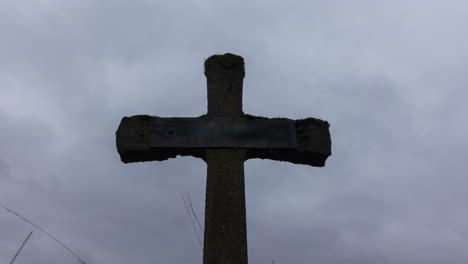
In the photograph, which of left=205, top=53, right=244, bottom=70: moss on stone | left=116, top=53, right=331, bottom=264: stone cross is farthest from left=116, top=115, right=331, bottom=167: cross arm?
left=205, top=53, right=244, bottom=70: moss on stone

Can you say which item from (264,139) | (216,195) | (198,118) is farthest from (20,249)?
(264,139)

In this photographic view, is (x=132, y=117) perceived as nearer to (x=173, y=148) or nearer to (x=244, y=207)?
(x=173, y=148)

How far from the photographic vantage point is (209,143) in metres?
3.82

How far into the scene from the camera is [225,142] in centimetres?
382

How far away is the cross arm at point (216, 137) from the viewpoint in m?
3.85

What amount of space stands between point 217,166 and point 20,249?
158cm

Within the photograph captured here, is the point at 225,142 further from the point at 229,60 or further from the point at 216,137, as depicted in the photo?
the point at 229,60

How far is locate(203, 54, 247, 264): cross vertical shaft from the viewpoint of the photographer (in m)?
3.46

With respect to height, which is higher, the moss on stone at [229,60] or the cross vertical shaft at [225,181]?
Answer: the moss on stone at [229,60]

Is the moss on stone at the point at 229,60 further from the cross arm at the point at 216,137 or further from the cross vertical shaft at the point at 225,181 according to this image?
the cross arm at the point at 216,137

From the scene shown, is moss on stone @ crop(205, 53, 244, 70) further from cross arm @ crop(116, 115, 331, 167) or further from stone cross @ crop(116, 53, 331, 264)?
cross arm @ crop(116, 115, 331, 167)

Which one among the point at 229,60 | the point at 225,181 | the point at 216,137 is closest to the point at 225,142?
the point at 216,137

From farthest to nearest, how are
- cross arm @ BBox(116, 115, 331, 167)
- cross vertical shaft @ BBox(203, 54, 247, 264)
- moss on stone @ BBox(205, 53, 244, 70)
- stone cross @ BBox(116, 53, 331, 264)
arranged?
moss on stone @ BBox(205, 53, 244, 70), cross arm @ BBox(116, 115, 331, 167), stone cross @ BBox(116, 53, 331, 264), cross vertical shaft @ BBox(203, 54, 247, 264)

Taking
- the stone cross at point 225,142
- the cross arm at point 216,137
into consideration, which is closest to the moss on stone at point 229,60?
the stone cross at point 225,142
